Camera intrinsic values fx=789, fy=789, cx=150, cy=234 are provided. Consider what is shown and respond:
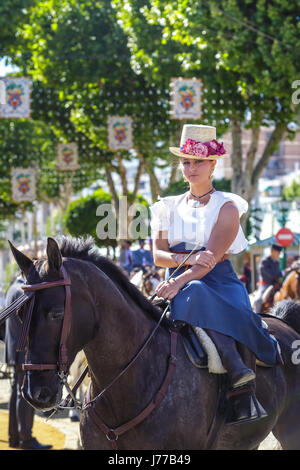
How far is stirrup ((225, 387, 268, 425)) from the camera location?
481 centimetres

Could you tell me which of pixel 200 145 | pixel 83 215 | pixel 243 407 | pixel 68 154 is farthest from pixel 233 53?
pixel 83 215

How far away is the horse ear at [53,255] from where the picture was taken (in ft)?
14.2

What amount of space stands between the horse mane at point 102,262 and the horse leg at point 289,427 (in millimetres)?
1404

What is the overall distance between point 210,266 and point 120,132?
23365 mm

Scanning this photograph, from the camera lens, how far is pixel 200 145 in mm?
5250

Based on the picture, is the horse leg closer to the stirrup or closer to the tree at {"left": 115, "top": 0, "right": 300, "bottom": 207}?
the stirrup

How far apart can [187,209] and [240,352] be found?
1018 mm

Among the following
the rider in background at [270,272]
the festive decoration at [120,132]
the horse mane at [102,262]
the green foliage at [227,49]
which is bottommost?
the rider in background at [270,272]

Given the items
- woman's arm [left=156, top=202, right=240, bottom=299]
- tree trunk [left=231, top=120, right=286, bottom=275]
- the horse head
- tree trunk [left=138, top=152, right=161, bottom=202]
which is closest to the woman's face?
woman's arm [left=156, top=202, right=240, bottom=299]

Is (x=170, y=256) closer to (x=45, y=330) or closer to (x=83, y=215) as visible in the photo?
(x=45, y=330)

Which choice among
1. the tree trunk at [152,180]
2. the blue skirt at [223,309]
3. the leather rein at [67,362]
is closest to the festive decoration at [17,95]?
the tree trunk at [152,180]

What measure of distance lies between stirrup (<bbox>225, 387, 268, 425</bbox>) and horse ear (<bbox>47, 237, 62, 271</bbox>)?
1.39 m

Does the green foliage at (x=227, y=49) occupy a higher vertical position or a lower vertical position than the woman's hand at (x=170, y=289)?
higher

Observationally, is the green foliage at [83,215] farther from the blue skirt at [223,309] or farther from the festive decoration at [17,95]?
the blue skirt at [223,309]
